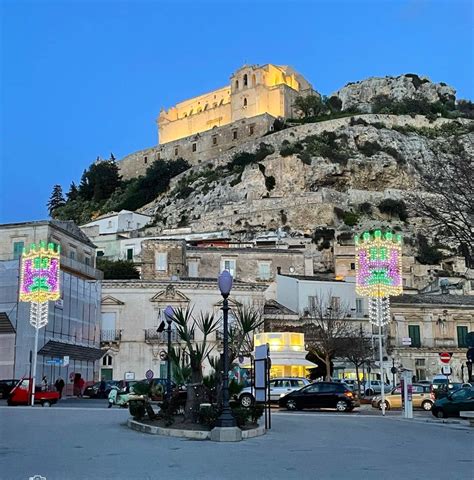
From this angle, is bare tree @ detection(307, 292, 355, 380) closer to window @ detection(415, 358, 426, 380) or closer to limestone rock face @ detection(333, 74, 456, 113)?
window @ detection(415, 358, 426, 380)

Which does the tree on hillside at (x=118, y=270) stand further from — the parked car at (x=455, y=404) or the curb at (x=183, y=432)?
the curb at (x=183, y=432)

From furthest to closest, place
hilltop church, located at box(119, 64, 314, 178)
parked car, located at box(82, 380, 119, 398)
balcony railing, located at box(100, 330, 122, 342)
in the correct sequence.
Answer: hilltop church, located at box(119, 64, 314, 178) → balcony railing, located at box(100, 330, 122, 342) → parked car, located at box(82, 380, 119, 398)

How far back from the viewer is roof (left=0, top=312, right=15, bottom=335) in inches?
1502

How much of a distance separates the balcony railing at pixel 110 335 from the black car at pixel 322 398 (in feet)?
64.8

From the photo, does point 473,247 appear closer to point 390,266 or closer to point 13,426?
point 13,426

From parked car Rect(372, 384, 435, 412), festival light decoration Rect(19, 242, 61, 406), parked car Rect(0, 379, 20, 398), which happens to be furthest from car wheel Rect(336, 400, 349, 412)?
parked car Rect(0, 379, 20, 398)

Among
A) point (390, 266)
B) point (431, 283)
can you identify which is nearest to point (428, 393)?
point (390, 266)

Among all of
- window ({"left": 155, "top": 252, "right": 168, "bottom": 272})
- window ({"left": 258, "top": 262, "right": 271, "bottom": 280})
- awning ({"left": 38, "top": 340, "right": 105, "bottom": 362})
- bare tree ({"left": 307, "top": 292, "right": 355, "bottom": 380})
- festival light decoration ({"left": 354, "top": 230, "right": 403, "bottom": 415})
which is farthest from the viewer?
window ({"left": 258, "top": 262, "right": 271, "bottom": 280})

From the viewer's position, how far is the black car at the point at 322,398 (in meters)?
26.7

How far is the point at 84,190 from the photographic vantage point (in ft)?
381

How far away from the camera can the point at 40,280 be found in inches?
1345

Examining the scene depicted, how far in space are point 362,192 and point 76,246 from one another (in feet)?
164

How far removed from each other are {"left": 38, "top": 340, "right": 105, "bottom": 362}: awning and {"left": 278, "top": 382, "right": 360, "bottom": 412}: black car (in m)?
16.3

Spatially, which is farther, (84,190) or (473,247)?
(84,190)
